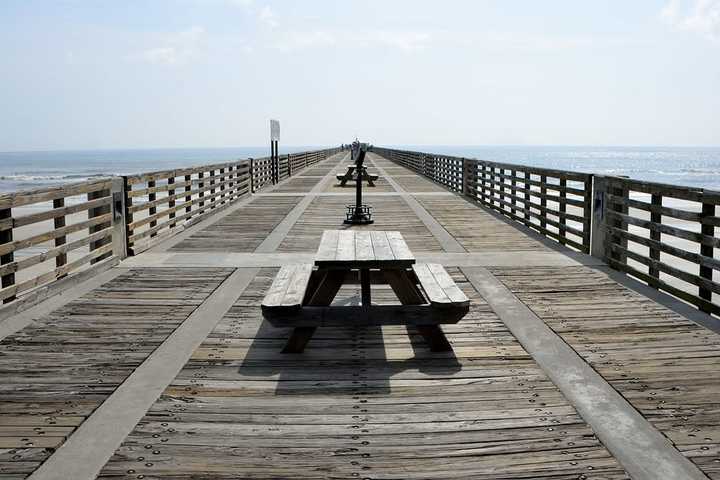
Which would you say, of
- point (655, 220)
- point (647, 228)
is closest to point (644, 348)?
point (647, 228)

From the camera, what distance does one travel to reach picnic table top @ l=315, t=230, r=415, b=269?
4980mm

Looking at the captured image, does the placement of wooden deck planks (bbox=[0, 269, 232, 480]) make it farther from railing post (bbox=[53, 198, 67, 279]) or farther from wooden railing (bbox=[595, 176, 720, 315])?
wooden railing (bbox=[595, 176, 720, 315])

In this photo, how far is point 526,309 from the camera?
625 centimetres

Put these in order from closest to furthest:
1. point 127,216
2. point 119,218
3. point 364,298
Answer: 1. point 364,298
2. point 119,218
3. point 127,216

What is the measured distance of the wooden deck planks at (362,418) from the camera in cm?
318

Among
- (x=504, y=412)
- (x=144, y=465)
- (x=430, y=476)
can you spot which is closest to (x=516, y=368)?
(x=504, y=412)

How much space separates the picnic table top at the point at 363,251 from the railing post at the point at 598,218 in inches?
147

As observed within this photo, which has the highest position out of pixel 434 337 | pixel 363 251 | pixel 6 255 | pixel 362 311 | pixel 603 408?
pixel 363 251

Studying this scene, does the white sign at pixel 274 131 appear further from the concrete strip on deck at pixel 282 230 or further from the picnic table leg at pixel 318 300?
the picnic table leg at pixel 318 300

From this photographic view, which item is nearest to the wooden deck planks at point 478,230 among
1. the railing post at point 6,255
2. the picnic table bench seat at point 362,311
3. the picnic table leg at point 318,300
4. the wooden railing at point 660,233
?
the wooden railing at point 660,233

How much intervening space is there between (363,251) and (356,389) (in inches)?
57.3

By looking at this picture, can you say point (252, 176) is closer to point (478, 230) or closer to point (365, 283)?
point (478, 230)

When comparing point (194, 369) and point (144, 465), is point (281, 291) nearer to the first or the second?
point (194, 369)

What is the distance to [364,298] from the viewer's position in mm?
5578
